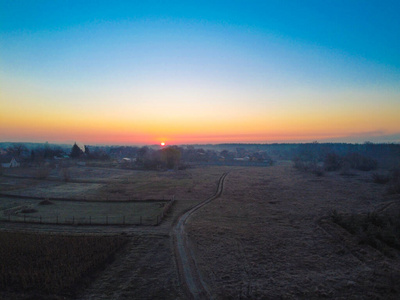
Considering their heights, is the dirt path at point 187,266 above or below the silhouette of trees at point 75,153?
below

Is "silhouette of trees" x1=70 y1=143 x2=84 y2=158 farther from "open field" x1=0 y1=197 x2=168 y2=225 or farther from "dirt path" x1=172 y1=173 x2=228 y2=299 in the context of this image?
"dirt path" x1=172 y1=173 x2=228 y2=299

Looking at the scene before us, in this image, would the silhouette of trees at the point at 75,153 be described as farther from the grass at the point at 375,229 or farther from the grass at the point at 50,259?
the grass at the point at 375,229

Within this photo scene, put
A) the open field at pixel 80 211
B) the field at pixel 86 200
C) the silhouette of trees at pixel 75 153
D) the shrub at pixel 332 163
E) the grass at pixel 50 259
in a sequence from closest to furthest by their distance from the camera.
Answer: the grass at pixel 50 259 → the open field at pixel 80 211 → the field at pixel 86 200 → the shrub at pixel 332 163 → the silhouette of trees at pixel 75 153

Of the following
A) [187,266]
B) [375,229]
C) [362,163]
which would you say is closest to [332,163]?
[362,163]

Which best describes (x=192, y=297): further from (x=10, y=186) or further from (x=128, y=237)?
(x=10, y=186)

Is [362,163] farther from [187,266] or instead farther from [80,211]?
[80,211]

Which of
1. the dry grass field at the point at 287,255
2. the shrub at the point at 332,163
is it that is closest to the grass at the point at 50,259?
the dry grass field at the point at 287,255
